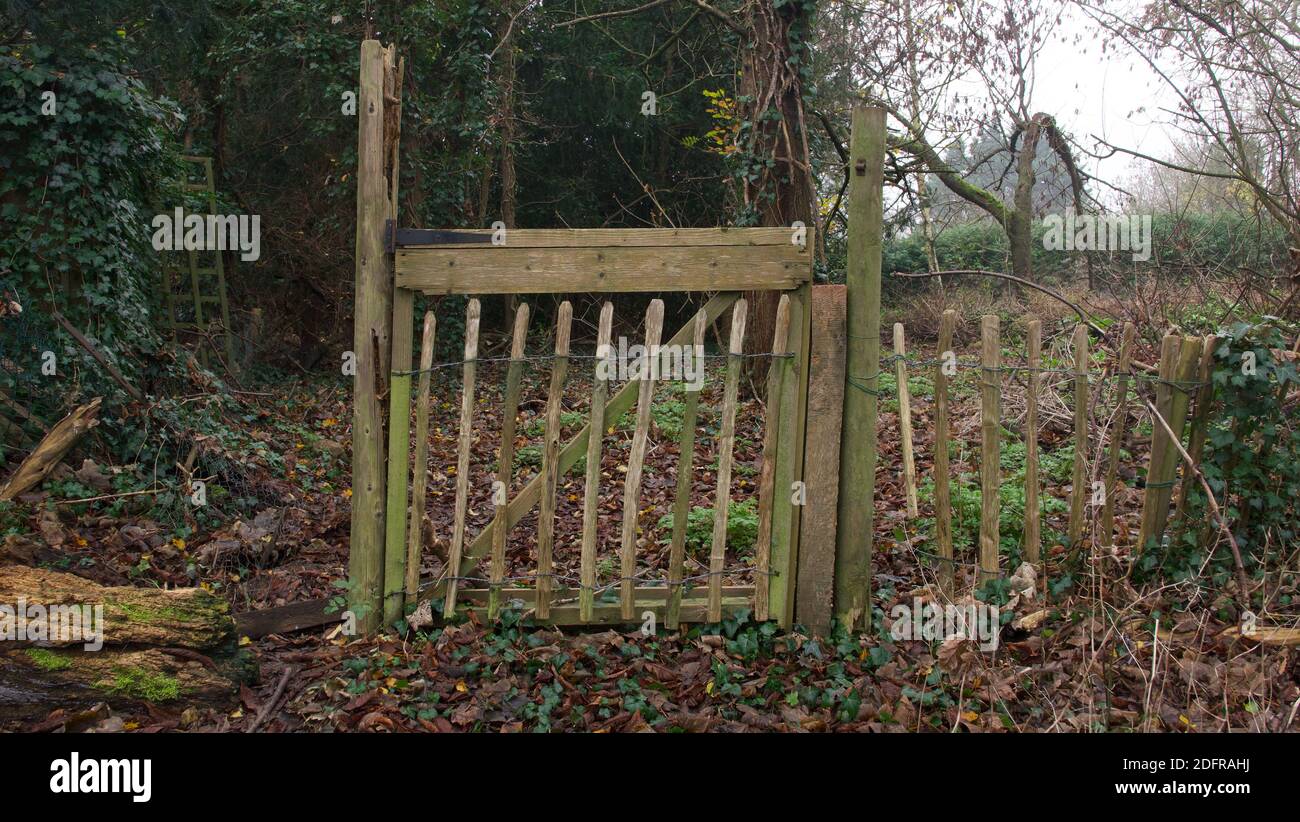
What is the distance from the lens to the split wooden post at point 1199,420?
4840mm

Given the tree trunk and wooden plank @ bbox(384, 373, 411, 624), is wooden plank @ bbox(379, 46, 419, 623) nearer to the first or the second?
wooden plank @ bbox(384, 373, 411, 624)

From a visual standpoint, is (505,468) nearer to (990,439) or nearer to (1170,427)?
(990,439)

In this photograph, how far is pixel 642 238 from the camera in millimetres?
4457

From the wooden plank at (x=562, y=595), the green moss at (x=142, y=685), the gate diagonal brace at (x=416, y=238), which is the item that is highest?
the gate diagonal brace at (x=416, y=238)

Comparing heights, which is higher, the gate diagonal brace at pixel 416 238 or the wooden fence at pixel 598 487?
the gate diagonal brace at pixel 416 238

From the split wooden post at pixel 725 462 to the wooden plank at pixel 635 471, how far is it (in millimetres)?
189

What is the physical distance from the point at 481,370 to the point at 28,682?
10.4 meters

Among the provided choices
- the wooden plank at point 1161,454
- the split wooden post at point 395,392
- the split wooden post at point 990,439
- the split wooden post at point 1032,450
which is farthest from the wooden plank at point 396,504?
the wooden plank at point 1161,454

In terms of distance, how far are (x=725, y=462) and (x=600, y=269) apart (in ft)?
3.65

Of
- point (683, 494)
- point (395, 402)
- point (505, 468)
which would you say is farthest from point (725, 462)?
→ point (395, 402)

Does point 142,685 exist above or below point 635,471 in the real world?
below

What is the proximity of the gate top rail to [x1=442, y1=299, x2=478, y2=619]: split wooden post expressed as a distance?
0.74 feet

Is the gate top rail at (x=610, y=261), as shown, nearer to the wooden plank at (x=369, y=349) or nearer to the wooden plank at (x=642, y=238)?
the wooden plank at (x=642, y=238)

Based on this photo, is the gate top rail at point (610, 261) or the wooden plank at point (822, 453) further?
the wooden plank at point (822, 453)
